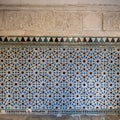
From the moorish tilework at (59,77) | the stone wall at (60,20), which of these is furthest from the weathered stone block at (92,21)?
the moorish tilework at (59,77)

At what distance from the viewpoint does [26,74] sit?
2.22 meters

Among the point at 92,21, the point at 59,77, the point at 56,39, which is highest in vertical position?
the point at 92,21

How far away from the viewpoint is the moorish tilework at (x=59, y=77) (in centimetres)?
220

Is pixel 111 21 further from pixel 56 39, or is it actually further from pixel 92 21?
pixel 56 39

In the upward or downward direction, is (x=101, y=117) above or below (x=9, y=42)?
below

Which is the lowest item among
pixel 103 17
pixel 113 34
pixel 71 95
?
pixel 71 95

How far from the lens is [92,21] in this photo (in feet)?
7.41

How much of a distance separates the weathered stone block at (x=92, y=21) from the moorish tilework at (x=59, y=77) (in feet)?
0.49

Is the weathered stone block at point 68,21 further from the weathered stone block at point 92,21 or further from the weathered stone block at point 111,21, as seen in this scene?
the weathered stone block at point 111,21

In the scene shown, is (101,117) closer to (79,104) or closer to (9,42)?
(79,104)

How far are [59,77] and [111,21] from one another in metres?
0.63

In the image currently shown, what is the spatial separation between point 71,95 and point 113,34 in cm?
61

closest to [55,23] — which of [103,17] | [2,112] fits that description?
[103,17]

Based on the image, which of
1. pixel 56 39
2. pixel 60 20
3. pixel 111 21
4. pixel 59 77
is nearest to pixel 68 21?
pixel 60 20
